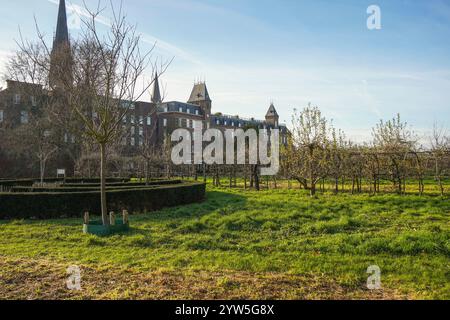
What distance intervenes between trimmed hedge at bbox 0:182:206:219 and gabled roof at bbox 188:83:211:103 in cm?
6281

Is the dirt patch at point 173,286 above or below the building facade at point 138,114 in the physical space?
below

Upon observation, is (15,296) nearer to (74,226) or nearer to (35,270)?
(35,270)

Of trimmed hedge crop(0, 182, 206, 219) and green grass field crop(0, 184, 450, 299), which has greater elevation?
trimmed hedge crop(0, 182, 206, 219)

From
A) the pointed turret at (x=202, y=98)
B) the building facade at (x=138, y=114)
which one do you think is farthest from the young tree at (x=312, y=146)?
the pointed turret at (x=202, y=98)

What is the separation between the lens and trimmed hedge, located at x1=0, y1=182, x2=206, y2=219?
43.2 ft

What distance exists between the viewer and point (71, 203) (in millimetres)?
13539

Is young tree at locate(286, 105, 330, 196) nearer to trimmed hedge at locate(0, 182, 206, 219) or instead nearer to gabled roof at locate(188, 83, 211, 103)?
trimmed hedge at locate(0, 182, 206, 219)

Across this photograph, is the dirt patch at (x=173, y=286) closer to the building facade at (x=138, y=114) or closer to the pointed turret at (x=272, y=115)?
the building facade at (x=138, y=114)

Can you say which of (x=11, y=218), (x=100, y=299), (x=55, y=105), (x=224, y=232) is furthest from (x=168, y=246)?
(x=55, y=105)

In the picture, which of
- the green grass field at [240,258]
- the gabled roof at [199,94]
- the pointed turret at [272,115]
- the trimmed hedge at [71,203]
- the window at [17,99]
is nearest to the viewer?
the green grass field at [240,258]

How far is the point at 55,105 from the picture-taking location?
3259cm

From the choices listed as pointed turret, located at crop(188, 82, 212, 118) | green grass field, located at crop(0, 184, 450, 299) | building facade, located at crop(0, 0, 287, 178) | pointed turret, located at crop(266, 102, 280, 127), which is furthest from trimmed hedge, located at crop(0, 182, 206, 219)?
pointed turret, located at crop(266, 102, 280, 127)

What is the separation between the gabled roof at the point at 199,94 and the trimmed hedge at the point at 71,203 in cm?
6281

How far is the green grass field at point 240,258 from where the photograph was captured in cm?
520
